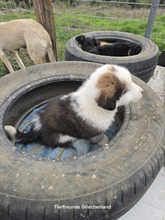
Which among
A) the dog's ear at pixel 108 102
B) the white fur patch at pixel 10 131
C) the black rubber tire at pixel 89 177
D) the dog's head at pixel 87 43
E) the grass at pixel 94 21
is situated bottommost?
the grass at pixel 94 21

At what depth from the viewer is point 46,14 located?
3.30 meters

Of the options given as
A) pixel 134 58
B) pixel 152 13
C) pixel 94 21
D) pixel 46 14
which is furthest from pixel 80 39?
pixel 94 21

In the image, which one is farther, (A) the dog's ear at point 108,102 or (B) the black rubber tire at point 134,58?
(B) the black rubber tire at point 134,58

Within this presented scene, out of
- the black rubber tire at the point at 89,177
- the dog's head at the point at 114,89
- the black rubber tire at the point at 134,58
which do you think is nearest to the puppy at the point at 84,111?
the dog's head at the point at 114,89

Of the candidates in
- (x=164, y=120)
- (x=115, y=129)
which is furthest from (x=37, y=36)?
(x=164, y=120)

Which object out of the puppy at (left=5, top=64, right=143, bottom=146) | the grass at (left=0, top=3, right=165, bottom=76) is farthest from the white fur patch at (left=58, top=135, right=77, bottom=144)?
the grass at (left=0, top=3, right=165, bottom=76)

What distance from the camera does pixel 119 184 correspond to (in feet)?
3.91

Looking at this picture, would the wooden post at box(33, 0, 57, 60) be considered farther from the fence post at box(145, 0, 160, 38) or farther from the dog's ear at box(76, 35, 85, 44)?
the fence post at box(145, 0, 160, 38)

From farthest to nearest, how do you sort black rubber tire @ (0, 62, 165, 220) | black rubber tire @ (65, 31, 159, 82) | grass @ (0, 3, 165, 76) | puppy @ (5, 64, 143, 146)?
grass @ (0, 3, 165, 76) < black rubber tire @ (65, 31, 159, 82) < puppy @ (5, 64, 143, 146) < black rubber tire @ (0, 62, 165, 220)

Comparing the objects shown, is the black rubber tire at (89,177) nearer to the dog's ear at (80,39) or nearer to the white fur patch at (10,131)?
the white fur patch at (10,131)

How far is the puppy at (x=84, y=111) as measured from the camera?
5.58 feet

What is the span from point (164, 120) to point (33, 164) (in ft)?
3.21

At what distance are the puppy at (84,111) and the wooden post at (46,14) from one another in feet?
6.15

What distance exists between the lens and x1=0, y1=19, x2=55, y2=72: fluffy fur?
3.36m
